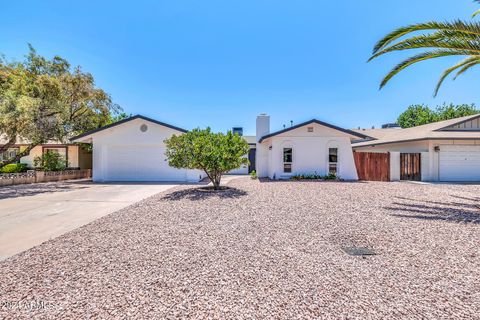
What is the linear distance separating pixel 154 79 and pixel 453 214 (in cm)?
2206

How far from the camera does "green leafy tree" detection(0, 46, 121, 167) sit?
13.0 meters

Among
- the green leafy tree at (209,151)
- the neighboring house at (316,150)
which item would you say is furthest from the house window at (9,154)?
the neighboring house at (316,150)

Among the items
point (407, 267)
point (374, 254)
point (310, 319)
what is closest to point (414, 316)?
point (310, 319)

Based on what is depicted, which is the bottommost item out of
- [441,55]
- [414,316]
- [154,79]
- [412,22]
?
[414,316]

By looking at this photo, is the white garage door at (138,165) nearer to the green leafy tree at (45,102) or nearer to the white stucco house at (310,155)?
the white stucco house at (310,155)

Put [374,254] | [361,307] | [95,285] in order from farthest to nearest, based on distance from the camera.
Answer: [374,254] → [95,285] → [361,307]

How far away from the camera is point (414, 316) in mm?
2633

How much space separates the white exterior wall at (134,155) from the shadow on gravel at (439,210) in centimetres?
1204

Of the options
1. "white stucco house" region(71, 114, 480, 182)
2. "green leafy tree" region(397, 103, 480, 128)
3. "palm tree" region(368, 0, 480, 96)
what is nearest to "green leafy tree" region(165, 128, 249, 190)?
"white stucco house" region(71, 114, 480, 182)

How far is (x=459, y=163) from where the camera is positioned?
15.9 meters

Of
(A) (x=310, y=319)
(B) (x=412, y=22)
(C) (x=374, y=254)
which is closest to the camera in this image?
(A) (x=310, y=319)

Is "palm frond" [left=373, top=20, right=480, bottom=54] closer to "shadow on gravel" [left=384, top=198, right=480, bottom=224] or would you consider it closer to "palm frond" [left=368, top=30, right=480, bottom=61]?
"palm frond" [left=368, top=30, right=480, bottom=61]

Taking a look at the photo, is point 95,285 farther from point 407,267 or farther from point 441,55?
point 441,55

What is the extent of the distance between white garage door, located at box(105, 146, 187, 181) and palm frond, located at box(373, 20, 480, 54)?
1314cm
